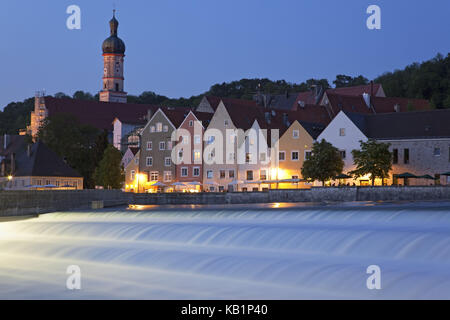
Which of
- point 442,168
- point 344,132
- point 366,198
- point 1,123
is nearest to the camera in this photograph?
point 366,198

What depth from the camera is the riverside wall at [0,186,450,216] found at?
172ft

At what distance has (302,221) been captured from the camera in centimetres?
3588

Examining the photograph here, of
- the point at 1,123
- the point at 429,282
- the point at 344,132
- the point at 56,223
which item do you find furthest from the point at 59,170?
the point at 1,123

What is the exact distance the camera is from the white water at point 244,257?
23609 millimetres

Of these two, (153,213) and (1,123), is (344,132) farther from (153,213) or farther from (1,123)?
(1,123)

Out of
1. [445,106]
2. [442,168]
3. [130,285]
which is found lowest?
[130,285]

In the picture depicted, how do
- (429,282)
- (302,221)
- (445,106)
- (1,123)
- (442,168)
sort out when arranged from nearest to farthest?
1. (429,282)
2. (302,221)
3. (442,168)
4. (445,106)
5. (1,123)

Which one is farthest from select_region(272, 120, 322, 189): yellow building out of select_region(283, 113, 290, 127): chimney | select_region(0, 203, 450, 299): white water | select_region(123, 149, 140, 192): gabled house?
select_region(0, 203, 450, 299): white water

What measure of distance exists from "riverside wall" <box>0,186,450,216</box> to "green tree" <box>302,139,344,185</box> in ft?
24.2

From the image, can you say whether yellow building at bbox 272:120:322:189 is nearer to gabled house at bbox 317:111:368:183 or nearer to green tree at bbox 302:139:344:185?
gabled house at bbox 317:111:368:183

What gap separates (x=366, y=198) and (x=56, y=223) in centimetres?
2143

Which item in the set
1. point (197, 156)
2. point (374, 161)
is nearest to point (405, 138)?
point (374, 161)

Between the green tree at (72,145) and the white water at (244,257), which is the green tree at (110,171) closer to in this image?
the green tree at (72,145)

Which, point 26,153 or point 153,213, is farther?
point 26,153
